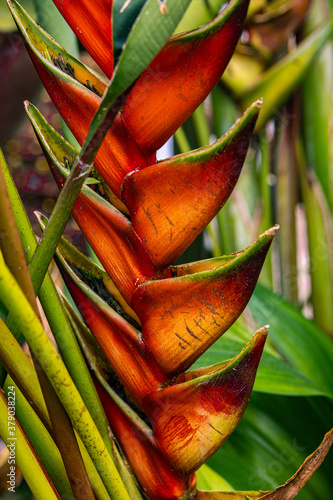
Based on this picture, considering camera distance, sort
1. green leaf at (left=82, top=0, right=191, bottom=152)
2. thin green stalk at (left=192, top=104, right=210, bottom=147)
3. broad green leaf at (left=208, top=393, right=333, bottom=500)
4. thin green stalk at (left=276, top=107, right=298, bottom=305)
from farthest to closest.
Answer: thin green stalk at (left=276, top=107, right=298, bottom=305)
thin green stalk at (left=192, top=104, right=210, bottom=147)
broad green leaf at (left=208, top=393, right=333, bottom=500)
green leaf at (left=82, top=0, right=191, bottom=152)

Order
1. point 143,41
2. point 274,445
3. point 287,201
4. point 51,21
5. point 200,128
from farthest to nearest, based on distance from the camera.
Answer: point 287,201, point 200,128, point 274,445, point 51,21, point 143,41

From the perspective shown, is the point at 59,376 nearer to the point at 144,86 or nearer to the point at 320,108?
the point at 144,86

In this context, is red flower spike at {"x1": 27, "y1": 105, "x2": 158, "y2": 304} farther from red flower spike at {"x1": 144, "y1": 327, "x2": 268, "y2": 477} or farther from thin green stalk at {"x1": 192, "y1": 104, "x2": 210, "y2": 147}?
thin green stalk at {"x1": 192, "y1": 104, "x2": 210, "y2": 147}

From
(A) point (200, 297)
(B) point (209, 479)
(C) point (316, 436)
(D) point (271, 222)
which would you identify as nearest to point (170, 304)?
(A) point (200, 297)

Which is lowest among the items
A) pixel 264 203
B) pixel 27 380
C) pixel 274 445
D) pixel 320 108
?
pixel 274 445

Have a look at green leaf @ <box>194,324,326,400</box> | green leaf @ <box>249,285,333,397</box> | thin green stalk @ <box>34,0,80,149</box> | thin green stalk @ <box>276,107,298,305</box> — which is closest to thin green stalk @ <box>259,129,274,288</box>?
thin green stalk @ <box>276,107,298,305</box>

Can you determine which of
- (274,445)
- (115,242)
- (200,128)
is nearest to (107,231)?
(115,242)

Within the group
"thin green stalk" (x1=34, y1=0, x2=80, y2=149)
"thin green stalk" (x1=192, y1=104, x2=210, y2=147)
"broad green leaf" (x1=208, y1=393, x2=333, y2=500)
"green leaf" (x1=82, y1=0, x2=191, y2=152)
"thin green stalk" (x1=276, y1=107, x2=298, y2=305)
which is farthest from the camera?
"thin green stalk" (x1=276, y1=107, x2=298, y2=305)

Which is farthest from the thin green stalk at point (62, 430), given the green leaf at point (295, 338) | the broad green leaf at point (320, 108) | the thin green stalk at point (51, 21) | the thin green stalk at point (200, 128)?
the broad green leaf at point (320, 108)
